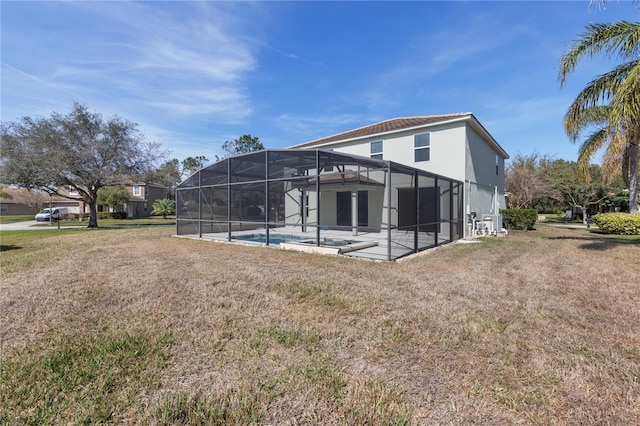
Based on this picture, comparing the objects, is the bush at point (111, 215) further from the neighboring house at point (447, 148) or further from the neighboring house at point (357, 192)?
the neighboring house at point (447, 148)

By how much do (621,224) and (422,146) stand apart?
35.0 feet

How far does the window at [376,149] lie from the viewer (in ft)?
49.0

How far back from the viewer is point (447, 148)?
510 inches

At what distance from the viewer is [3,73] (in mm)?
10961

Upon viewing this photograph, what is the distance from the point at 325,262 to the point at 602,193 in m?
33.2

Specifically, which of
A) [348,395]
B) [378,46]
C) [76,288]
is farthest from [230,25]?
[348,395]

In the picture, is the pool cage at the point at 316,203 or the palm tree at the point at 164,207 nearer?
the pool cage at the point at 316,203

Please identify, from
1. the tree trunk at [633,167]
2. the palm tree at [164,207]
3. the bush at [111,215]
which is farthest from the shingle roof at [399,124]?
the bush at [111,215]

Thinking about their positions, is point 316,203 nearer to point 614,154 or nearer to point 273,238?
point 273,238

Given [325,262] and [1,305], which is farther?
[325,262]

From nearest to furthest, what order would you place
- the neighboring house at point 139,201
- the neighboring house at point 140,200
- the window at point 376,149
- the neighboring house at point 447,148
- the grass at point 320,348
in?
the grass at point 320,348
the neighboring house at point 447,148
the window at point 376,149
the neighboring house at point 139,201
the neighboring house at point 140,200

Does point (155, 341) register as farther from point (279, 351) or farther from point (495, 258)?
point (495, 258)

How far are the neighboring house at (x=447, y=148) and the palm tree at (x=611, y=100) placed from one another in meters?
3.60

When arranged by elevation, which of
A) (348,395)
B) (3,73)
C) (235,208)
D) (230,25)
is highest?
(230,25)
